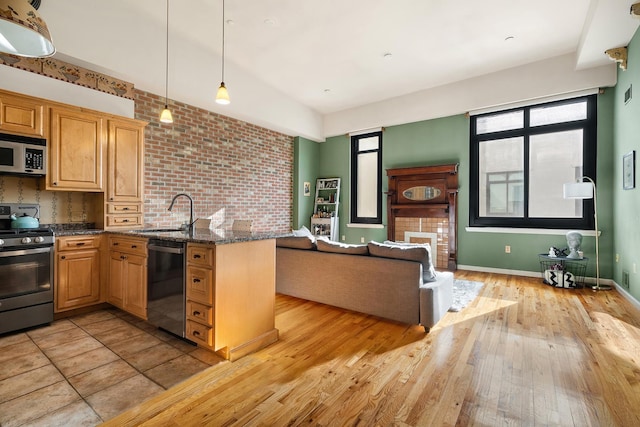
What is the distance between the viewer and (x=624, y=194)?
3.98 m

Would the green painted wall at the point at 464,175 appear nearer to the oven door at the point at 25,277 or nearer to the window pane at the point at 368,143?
the window pane at the point at 368,143

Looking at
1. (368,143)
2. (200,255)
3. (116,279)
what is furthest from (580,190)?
(116,279)

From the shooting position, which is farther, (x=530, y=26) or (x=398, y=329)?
(x=530, y=26)

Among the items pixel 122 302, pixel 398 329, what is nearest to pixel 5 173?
pixel 122 302

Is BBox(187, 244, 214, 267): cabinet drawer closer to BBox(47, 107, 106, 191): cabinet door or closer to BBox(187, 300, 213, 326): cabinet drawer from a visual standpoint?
BBox(187, 300, 213, 326): cabinet drawer

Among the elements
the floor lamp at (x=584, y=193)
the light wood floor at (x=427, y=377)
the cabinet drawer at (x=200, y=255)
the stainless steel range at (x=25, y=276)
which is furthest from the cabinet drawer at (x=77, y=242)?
the floor lamp at (x=584, y=193)

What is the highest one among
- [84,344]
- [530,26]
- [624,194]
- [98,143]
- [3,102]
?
[530,26]

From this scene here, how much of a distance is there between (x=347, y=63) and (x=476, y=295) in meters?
4.02

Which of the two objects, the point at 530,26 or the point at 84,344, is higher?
the point at 530,26

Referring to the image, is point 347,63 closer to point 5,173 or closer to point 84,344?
point 5,173

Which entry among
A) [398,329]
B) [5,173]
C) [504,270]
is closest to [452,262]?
[504,270]

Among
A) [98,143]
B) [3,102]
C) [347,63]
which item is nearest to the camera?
[3,102]

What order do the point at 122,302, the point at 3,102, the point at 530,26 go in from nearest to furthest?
1. the point at 3,102
2. the point at 122,302
3. the point at 530,26

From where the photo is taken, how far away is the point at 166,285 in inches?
104
